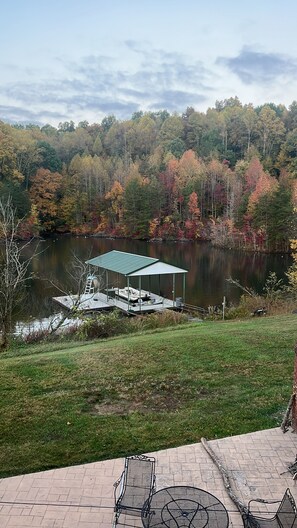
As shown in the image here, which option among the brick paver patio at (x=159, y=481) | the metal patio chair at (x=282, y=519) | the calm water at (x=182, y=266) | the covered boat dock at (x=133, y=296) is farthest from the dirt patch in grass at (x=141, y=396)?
the covered boat dock at (x=133, y=296)

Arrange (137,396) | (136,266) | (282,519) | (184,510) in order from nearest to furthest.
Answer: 1. (282,519)
2. (184,510)
3. (137,396)
4. (136,266)

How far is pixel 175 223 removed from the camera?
52.8m

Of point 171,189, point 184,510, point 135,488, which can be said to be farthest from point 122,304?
point 171,189

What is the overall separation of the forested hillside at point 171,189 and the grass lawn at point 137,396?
33.5 metres

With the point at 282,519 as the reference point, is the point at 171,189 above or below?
above

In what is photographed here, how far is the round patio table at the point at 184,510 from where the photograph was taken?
3809 millimetres

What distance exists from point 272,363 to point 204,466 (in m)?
3.70

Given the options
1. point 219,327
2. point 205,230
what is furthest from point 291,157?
point 219,327

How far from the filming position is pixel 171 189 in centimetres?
5475

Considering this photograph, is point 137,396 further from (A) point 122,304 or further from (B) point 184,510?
(A) point 122,304

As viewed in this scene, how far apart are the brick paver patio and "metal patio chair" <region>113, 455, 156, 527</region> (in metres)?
0.24

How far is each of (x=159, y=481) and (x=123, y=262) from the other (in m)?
17.7

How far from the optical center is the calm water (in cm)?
2250

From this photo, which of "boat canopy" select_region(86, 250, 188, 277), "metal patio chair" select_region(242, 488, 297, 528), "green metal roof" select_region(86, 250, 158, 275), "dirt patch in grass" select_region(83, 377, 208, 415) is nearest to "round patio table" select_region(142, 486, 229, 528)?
"metal patio chair" select_region(242, 488, 297, 528)
